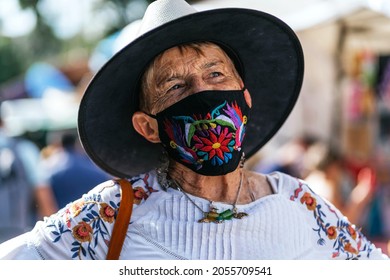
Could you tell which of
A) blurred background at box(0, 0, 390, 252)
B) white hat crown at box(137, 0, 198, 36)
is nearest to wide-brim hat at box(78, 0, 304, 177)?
white hat crown at box(137, 0, 198, 36)

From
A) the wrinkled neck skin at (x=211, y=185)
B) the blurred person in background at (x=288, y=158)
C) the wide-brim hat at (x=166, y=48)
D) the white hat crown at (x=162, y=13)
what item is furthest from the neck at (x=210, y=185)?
the blurred person in background at (x=288, y=158)

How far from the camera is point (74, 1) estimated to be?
1472 cm

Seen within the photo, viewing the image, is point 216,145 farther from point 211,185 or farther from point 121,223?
point 121,223

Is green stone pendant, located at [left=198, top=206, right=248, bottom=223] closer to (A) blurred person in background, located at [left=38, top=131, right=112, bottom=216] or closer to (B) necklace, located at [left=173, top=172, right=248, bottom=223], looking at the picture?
(B) necklace, located at [left=173, top=172, right=248, bottom=223]

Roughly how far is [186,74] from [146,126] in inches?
11.8

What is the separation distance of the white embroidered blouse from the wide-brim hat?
0.35m

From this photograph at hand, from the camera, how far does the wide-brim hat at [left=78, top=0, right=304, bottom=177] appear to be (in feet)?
9.86

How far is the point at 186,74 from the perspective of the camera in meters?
3.02

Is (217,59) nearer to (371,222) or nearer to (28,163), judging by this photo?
(28,163)

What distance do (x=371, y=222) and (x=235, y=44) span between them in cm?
395

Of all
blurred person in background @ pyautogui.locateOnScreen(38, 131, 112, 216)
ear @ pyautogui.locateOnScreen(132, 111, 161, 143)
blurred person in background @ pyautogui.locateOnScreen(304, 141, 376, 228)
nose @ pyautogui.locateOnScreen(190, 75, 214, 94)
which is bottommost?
blurred person in background @ pyautogui.locateOnScreen(38, 131, 112, 216)

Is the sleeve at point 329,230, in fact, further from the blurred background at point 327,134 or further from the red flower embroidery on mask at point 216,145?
the blurred background at point 327,134

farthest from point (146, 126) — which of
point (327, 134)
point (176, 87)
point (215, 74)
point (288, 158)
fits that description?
point (327, 134)

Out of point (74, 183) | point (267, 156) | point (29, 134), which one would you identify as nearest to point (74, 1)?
point (29, 134)
